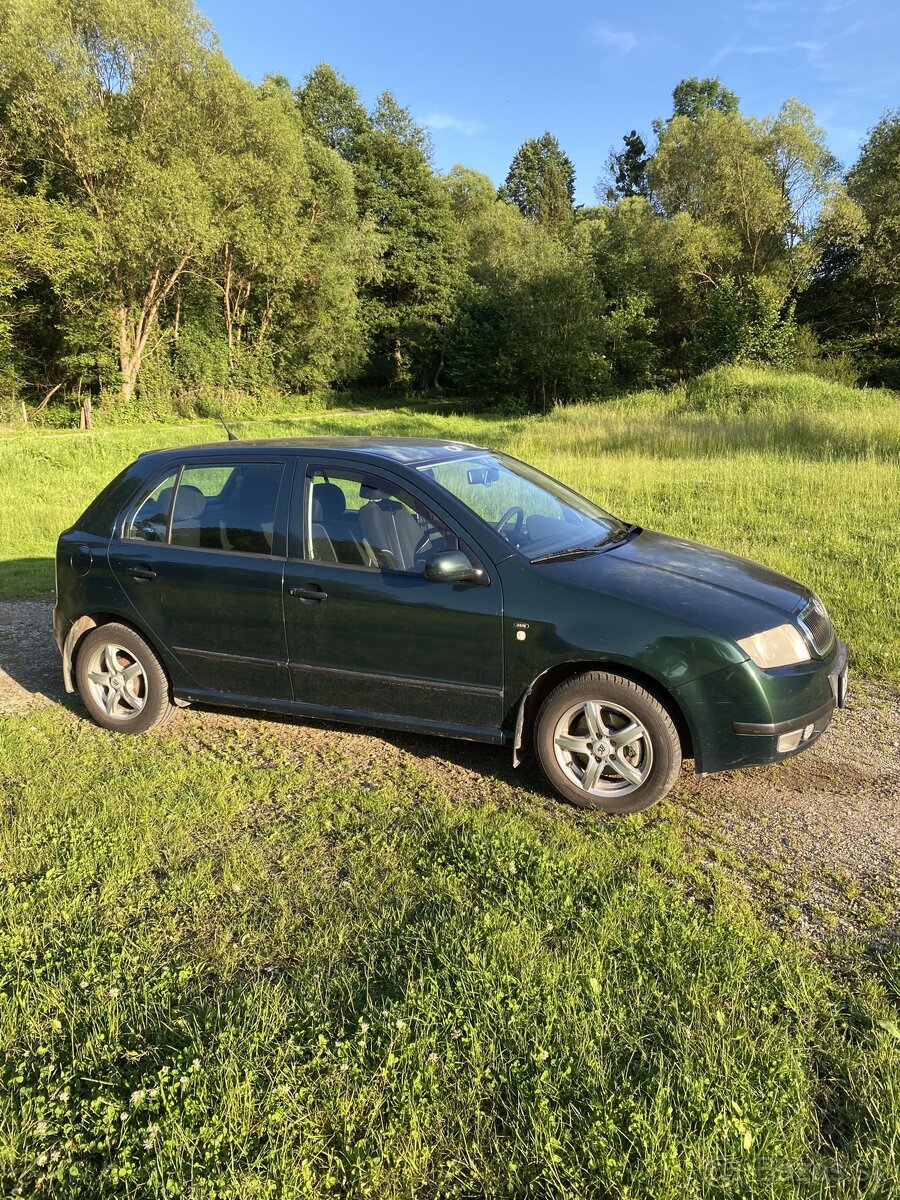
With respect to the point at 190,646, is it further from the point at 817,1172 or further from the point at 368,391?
the point at 368,391

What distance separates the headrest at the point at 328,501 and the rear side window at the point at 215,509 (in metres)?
0.26

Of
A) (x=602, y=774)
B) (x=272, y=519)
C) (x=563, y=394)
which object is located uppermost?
(x=563, y=394)

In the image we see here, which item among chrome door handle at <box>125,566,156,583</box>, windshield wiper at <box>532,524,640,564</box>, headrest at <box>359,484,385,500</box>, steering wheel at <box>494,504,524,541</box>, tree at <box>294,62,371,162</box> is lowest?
chrome door handle at <box>125,566,156,583</box>

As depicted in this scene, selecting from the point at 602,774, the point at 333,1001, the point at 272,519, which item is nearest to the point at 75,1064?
the point at 333,1001

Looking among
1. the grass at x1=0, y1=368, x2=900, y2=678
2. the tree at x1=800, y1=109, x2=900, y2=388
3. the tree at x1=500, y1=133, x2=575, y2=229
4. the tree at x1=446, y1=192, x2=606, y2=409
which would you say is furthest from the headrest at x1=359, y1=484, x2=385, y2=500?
the tree at x1=500, y1=133, x2=575, y2=229

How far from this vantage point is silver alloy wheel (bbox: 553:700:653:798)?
12.3 ft

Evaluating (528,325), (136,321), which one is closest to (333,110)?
(528,325)

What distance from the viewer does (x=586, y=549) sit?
4379mm

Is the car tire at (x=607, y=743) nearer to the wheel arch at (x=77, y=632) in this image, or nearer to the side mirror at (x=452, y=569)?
the side mirror at (x=452, y=569)

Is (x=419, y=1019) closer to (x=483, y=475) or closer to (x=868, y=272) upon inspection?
(x=483, y=475)

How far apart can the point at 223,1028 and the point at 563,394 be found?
45.3 m

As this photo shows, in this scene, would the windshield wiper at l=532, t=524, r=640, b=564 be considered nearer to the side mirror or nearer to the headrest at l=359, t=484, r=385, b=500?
the side mirror

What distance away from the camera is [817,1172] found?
1906 millimetres

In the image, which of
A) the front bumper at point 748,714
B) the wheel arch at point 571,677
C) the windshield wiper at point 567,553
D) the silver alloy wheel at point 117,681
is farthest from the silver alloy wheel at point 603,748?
the silver alloy wheel at point 117,681
